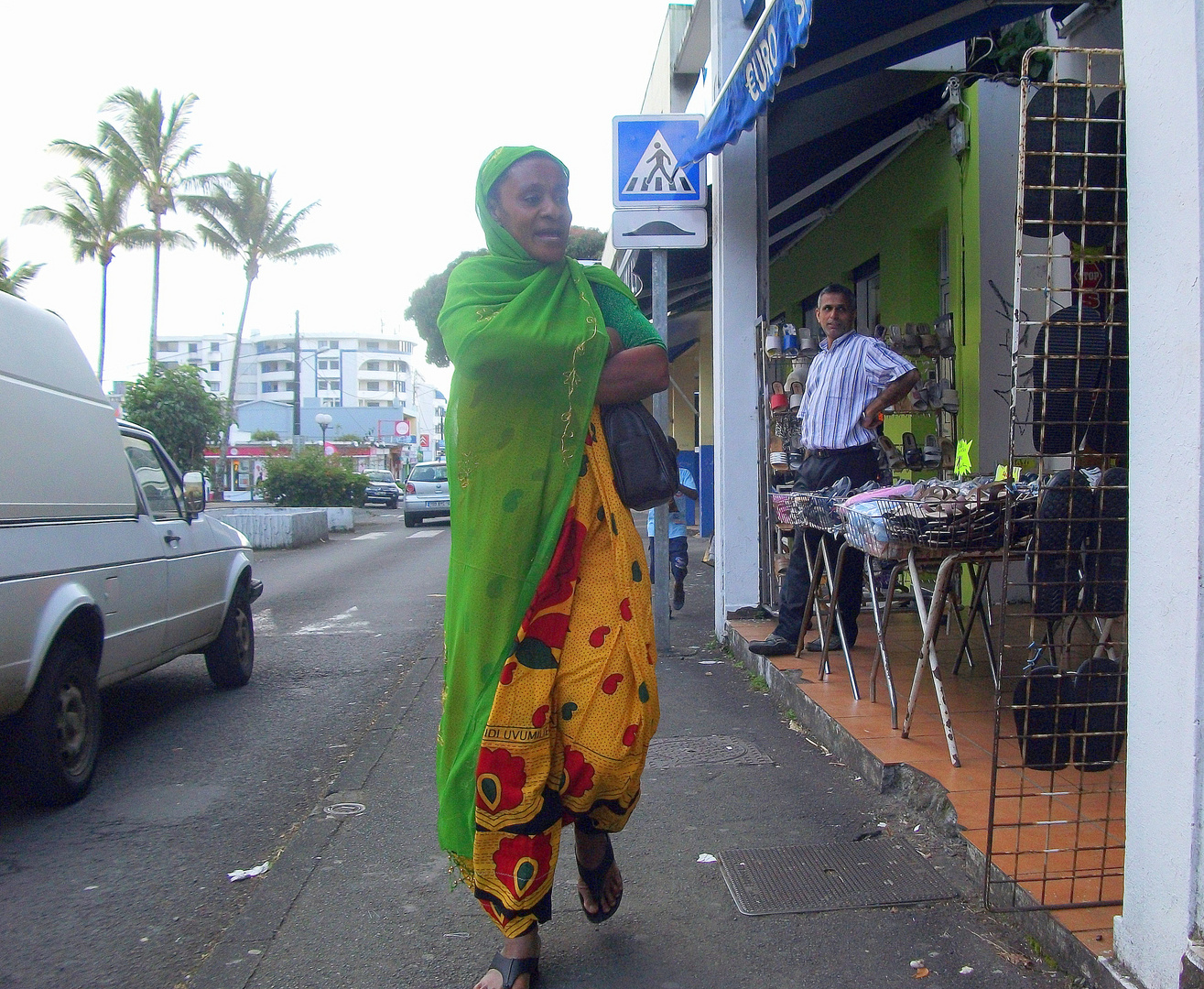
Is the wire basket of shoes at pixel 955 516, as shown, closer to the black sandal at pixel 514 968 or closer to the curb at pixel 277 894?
the black sandal at pixel 514 968

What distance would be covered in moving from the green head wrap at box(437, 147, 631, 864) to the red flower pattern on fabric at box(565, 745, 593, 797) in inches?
8.0

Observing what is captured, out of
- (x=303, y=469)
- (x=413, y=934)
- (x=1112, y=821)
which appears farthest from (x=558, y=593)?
(x=303, y=469)

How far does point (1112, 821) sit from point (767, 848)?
1030mm

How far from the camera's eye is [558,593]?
7.51 feet

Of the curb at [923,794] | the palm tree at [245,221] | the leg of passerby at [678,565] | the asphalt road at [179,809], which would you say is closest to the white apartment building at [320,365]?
the palm tree at [245,221]

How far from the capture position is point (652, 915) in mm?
2842

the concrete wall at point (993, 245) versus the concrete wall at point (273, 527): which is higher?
the concrete wall at point (993, 245)

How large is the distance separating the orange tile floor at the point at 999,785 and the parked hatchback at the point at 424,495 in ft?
62.6

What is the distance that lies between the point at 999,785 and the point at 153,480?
467 cm

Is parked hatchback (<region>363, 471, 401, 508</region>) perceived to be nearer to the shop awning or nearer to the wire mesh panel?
the shop awning

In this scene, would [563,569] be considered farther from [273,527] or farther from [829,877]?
[273,527]

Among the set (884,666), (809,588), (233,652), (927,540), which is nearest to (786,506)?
(809,588)

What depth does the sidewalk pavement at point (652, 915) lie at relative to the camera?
2.51 m

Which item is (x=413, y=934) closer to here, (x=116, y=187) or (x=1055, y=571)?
(x=1055, y=571)
